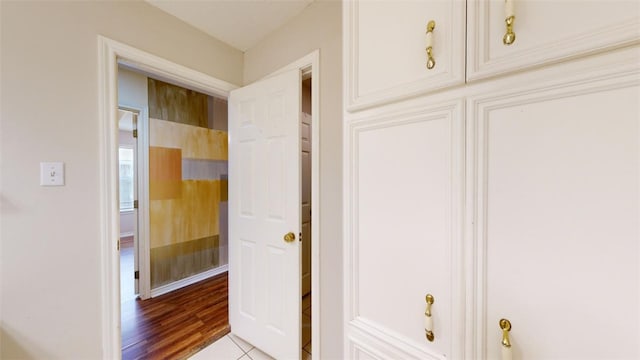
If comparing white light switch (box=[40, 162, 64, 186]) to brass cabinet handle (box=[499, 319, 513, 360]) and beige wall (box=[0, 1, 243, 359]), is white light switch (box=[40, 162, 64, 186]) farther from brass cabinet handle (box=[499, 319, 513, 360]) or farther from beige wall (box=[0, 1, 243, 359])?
brass cabinet handle (box=[499, 319, 513, 360])

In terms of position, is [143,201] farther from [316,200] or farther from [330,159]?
[330,159]

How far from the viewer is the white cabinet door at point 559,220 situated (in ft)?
1.49

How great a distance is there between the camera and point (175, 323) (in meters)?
2.08

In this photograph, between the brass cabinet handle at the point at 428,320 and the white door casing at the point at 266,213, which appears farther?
the white door casing at the point at 266,213

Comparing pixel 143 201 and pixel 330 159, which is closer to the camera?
pixel 330 159

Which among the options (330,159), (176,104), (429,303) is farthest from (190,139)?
(429,303)

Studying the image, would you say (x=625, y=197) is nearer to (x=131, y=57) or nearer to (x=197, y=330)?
(x=131, y=57)

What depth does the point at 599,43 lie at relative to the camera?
462 mm

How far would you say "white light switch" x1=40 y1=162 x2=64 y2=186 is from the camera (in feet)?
3.76

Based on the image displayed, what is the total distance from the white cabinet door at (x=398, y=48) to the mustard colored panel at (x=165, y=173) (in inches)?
98.2

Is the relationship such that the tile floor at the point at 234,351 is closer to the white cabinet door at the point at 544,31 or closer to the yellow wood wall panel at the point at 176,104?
the white cabinet door at the point at 544,31

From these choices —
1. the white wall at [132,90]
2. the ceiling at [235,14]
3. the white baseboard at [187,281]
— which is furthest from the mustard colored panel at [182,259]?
the ceiling at [235,14]

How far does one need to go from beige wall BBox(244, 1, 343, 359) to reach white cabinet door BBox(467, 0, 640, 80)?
0.81m

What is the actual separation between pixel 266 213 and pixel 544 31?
1561 millimetres
